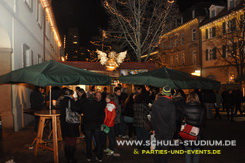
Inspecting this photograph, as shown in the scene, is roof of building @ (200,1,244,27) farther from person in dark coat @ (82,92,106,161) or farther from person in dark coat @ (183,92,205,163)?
person in dark coat @ (82,92,106,161)

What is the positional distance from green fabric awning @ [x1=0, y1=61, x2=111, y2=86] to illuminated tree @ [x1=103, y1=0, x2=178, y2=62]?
1595cm

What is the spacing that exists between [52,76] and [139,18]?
17374mm

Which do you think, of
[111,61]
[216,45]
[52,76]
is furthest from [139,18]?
[52,76]

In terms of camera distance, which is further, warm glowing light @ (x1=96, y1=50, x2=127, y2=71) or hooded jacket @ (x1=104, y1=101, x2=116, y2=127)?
warm glowing light @ (x1=96, y1=50, x2=127, y2=71)

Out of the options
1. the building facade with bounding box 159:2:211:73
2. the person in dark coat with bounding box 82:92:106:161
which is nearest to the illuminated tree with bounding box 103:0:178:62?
the building facade with bounding box 159:2:211:73

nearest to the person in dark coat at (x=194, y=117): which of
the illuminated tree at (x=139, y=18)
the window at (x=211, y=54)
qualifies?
the illuminated tree at (x=139, y=18)

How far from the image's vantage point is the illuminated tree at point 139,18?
22.0 meters

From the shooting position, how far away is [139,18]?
2202 cm

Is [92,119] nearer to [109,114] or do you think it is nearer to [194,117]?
[109,114]

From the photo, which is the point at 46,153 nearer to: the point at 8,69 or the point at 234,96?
the point at 8,69

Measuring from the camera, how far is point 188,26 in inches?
1462

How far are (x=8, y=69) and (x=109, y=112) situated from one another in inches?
221

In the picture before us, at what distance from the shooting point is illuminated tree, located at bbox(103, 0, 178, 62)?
2200 centimetres

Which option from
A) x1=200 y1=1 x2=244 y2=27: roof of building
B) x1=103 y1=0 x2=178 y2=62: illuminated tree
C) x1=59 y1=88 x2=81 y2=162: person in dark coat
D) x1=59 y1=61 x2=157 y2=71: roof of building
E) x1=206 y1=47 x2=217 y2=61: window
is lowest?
x1=59 y1=88 x2=81 y2=162: person in dark coat
